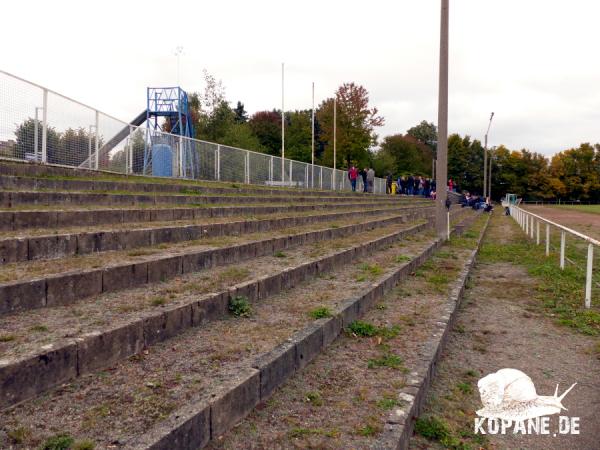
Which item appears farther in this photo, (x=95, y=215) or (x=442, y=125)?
(x=442, y=125)

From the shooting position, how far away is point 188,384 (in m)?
2.79

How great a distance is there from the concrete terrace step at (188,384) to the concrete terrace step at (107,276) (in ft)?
2.84

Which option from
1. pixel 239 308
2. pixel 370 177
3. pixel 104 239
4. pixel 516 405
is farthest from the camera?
pixel 370 177

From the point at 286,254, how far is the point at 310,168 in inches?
789

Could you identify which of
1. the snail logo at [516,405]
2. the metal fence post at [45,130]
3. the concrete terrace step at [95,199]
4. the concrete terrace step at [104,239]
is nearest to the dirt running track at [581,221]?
the concrete terrace step at [95,199]

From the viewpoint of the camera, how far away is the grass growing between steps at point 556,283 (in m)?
6.02

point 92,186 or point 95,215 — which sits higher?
point 92,186

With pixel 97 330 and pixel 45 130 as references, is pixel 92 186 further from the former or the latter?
pixel 97 330

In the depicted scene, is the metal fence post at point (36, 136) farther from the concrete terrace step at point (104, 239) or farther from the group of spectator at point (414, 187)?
the group of spectator at point (414, 187)

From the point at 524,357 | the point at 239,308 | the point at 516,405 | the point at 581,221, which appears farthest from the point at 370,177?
the point at 516,405

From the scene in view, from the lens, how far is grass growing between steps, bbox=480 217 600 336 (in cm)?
602

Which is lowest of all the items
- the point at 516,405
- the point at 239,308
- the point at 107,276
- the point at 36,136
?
the point at 516,405

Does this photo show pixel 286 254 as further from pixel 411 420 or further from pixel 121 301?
pixel 411 420

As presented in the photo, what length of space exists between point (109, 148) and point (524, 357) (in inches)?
413
